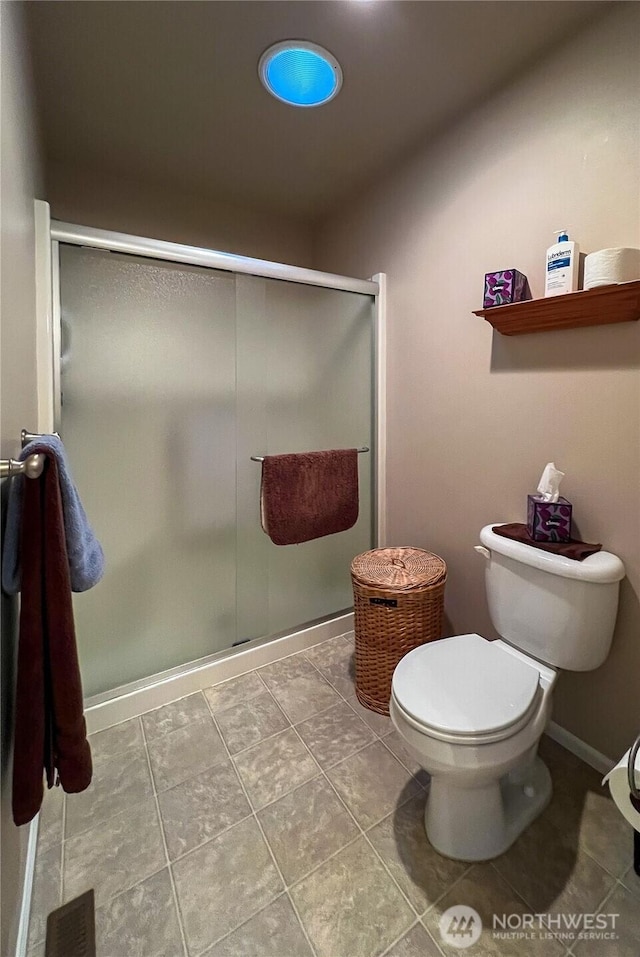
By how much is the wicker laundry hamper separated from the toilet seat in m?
0.25

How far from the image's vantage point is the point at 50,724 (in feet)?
2.82

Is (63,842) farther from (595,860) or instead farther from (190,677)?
(595,860)

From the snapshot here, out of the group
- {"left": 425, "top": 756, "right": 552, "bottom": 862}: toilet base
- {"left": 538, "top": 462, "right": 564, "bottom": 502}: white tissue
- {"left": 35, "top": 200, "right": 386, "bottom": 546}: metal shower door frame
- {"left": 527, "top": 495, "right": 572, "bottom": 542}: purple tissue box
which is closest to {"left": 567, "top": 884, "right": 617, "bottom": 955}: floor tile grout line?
{"left": 425, "top": 756, "right": 552, "bottom": 862}: toilet base

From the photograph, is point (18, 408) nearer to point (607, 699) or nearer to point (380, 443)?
point (380, 443)

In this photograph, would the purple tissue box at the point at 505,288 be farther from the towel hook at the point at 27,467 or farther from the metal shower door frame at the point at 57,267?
the towel hook at the point at 27,467

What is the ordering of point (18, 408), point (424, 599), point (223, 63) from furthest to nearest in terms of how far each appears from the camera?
point (424, 599) → point (223, 63) → point (18, 408)

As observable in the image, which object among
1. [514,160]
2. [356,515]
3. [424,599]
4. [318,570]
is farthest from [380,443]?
[514,160]

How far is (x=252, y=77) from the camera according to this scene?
4.94ft

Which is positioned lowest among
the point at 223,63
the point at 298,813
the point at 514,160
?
the point at 298,813

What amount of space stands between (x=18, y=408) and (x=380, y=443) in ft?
5.13

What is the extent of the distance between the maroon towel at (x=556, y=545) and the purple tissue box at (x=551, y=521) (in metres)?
0.02

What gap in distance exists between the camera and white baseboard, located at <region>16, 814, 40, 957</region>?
36.9 inches

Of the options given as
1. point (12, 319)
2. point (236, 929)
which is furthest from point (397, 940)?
point (12, 319)

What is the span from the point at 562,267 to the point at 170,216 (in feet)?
6.17
